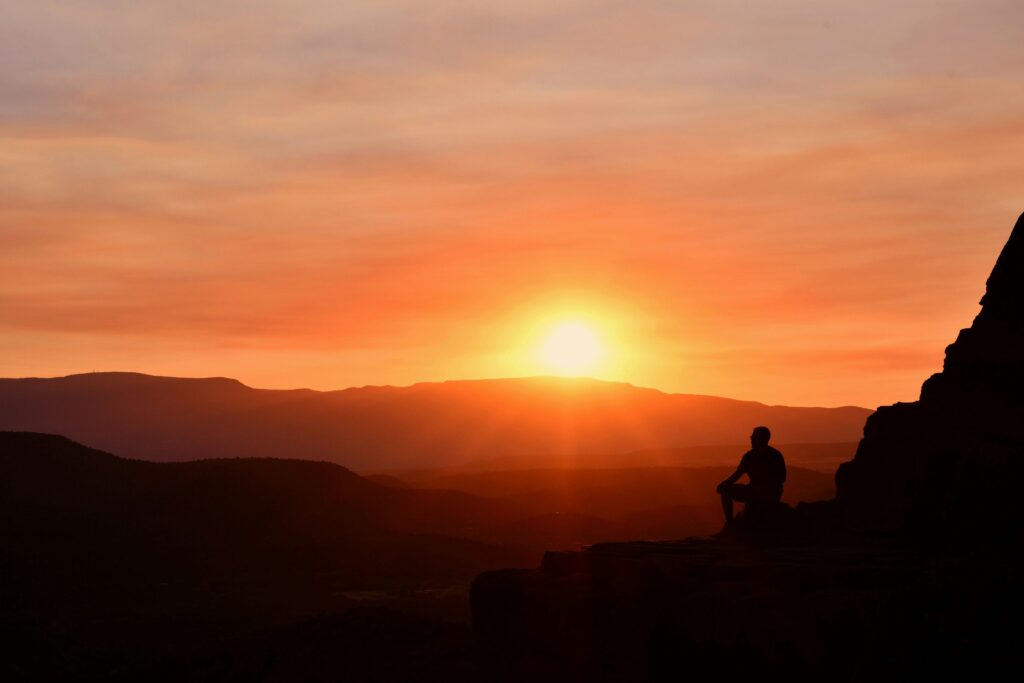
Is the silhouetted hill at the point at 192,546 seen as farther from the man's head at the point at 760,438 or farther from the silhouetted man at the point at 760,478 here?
the man's head at the point at 760,438

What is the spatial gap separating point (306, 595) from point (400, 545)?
751cm

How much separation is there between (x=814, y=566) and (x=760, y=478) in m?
4.24

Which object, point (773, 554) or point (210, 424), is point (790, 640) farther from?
point (210, 424)

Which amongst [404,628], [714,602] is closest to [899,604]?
[714,602]

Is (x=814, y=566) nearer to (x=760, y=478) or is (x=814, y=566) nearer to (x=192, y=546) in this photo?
(x=760, y=478)

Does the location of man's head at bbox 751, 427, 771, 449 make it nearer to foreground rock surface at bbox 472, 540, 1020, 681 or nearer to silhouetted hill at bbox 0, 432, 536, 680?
foreground rock surface at bbox 472, 540, 1020, 681

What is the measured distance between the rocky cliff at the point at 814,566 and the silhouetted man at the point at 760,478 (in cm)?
45

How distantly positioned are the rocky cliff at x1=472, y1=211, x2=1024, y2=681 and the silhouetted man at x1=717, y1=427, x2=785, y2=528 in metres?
0.45

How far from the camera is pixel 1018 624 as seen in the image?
22.1 ft

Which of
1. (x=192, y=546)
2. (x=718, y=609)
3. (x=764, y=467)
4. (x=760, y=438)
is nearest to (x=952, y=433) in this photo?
(x=764, y=467)

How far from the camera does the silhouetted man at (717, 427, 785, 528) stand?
16922 millimetres

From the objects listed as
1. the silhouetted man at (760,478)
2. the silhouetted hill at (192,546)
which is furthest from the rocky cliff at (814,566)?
the silhouetted hill at (192,546)

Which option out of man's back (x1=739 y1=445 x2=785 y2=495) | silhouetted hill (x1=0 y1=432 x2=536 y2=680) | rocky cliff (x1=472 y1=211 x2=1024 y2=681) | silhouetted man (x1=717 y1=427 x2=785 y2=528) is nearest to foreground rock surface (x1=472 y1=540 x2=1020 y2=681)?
rocky cliff (x1=472 y1=211 x2=1024 y2=681)

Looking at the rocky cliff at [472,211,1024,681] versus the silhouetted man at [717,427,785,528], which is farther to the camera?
the silhouetted man at [717,427,785,528]
